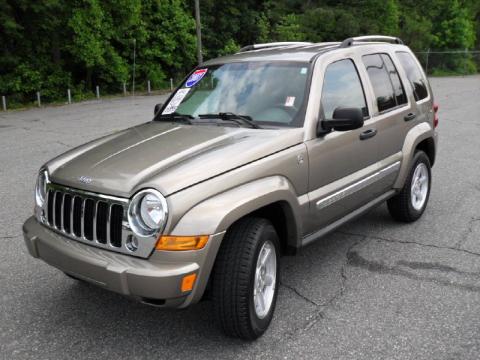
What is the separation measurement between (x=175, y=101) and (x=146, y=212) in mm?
1953

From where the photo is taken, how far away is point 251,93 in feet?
13.4

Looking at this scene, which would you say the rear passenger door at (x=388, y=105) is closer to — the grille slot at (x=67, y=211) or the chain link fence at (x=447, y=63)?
the grille slot at (x=67, y=211)

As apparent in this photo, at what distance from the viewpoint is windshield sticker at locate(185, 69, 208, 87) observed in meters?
4.65

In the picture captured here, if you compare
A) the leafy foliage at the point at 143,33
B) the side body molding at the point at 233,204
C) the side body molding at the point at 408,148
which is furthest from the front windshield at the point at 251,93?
the leafy foliage at the point at 143,33

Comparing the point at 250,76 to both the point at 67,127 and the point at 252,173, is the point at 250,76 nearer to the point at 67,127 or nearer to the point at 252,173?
the point at 252,173

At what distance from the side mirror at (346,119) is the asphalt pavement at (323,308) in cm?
123

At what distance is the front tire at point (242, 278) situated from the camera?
9.87ft

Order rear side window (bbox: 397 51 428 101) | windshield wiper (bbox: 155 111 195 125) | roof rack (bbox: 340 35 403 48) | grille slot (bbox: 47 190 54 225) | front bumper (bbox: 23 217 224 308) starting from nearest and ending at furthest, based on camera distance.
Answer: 1. front bumper (bbox: 23 217 224 308)
2. grille slot (bbox: 47 190 54 225)
3. windshield wiper (bbox: 155 111 195 125)
4. roof rack (bbox: 340 35 403 48)
5. rear side window (bbox: 397 51 428 101)

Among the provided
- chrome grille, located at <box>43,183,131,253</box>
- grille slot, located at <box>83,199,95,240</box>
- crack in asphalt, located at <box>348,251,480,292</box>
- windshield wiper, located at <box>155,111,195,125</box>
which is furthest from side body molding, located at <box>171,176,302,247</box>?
crack in asphalt, located at <box>348,251,480,292</box>

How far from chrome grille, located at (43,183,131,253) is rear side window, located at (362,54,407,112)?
2.67 m

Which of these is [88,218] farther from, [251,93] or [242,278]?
[251,93]

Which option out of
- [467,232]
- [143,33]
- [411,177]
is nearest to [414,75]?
[411,177]

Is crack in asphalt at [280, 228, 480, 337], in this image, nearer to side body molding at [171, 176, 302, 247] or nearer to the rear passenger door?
side body molding at [171, 176, 302, 247]

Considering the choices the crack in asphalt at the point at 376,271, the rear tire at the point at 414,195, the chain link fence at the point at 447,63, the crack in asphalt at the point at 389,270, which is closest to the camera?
the crack in asphalt at the point at 376,271
